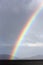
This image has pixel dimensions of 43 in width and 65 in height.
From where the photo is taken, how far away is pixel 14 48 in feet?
28.6

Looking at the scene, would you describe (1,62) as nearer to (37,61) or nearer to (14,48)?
(37,61)

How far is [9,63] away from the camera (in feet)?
17.5

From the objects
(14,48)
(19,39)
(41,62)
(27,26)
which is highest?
(27,26)

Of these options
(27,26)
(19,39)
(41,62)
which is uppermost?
(27,26)

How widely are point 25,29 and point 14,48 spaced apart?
1.50m

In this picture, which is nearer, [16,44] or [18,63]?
[18,63]

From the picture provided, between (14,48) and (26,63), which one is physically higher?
(14,48)

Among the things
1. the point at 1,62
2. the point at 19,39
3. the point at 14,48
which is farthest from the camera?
the point at 19,39

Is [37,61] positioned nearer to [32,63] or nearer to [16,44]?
[32,63]

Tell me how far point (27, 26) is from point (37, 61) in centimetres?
410

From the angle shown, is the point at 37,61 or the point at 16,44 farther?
the point at 16,44

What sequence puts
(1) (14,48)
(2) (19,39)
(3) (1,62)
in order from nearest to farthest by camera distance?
1. (3) (1,62)
2. (1) (14,48)
3. (2) (19,39)

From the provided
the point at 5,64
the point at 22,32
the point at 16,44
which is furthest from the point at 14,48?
the point at 5,64

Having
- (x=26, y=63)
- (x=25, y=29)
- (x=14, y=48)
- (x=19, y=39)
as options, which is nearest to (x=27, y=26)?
(x=25, y=29)
